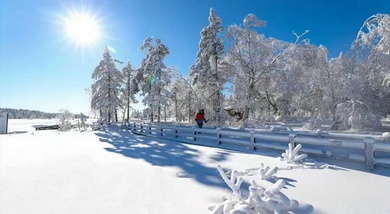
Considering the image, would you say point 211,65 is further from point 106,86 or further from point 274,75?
point 106,86

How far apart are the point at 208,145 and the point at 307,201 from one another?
22.1 feet

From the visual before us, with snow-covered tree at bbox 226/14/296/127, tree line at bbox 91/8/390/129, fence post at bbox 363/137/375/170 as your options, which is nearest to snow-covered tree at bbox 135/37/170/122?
tree line at bbox 91/8/390/129

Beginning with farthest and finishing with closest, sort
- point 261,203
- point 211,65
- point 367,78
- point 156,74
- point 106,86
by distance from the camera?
point 106,86
point 156,74
point 211,65
point 367,78
point 261,203

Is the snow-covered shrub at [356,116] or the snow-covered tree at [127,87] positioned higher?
the snow-covered tree at [127,87]

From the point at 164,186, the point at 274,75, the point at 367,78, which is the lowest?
the point at 164,186

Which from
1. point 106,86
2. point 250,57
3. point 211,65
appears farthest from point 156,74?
point 250,57

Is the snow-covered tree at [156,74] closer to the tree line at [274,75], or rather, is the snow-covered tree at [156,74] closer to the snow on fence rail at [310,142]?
the tree line at [274,75]

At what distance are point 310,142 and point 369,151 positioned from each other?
4.54 ft

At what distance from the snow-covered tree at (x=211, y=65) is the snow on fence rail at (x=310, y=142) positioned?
35.6 feet

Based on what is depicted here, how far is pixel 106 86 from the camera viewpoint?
108 ft

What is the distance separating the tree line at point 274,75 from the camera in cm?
1647

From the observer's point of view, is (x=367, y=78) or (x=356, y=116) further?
(x=367, y=78)

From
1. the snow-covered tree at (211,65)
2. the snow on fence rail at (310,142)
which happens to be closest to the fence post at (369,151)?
the snow on fence rail at (310,142)

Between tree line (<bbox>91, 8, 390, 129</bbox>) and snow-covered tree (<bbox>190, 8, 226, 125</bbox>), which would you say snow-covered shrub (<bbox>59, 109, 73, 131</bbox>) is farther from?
snow-covered tree (<bbox>190, 8, 226, 125</bbox>)
